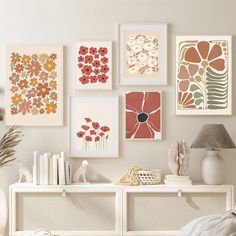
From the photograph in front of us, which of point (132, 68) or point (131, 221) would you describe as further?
point (132, 68)

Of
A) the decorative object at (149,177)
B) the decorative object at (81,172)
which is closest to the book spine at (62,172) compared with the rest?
the decorative object at (81,172)

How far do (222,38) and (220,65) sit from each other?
217mm

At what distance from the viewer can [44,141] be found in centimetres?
419

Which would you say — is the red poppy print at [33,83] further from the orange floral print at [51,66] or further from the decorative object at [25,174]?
the decorative object at [25,174]

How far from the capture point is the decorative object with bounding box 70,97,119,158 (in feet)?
13.7

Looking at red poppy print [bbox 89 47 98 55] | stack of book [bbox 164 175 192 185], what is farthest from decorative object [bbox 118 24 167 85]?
stack of book [bbox 164 175 192 185]

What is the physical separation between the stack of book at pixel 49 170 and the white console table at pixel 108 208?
2.1 inches

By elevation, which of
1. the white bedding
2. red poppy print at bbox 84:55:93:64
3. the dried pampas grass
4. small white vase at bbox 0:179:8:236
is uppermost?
red poppy print at bbox 84:55:93:64

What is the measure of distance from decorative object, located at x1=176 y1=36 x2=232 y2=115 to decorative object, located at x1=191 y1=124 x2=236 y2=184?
316mm

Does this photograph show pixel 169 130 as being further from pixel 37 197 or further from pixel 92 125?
pixel 37 197

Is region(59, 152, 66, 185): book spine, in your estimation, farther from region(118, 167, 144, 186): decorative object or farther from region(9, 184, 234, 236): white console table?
region(118, 167, 144, 186): decorative object

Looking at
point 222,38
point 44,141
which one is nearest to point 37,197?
point 44,141

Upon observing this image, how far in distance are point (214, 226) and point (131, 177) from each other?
1144 millimetres

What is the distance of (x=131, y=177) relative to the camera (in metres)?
3.96
